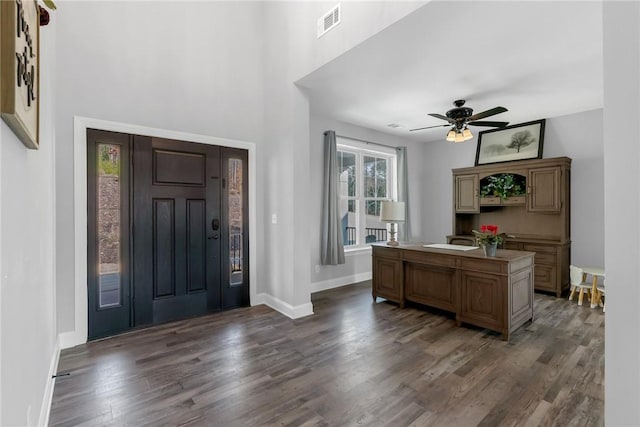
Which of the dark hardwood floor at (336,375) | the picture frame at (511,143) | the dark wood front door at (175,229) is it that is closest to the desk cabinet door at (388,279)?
the dark hardwood floor at (336,375)

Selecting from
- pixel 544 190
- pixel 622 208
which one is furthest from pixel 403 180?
pixel 622 208

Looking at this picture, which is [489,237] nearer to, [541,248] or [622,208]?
[541,248]

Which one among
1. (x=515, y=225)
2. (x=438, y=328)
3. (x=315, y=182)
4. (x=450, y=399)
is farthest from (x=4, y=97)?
(x=515, y=225)

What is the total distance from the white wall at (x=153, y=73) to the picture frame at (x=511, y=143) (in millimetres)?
4081

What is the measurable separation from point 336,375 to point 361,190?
145 inches

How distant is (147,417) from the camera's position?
1898 mm

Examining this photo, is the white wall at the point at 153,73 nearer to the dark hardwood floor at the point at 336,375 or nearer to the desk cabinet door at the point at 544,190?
the dark hardwood floor at the point at 336,375

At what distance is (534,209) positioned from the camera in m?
4.74

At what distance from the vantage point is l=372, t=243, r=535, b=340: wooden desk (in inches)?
119

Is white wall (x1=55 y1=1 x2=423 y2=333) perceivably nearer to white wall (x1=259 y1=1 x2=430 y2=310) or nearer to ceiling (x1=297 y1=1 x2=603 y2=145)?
white wall (x1=259 y1=1 x2=430 y2=310)

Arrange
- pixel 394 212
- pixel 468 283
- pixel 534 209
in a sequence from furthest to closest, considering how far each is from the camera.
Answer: pixel 534 209
pixel 394 212
pixel 468 283

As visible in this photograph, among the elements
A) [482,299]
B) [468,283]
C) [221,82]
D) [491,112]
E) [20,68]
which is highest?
[221,82]

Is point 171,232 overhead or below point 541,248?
overhead

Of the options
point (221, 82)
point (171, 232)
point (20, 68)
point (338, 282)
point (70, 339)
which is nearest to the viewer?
point (20, 68)
